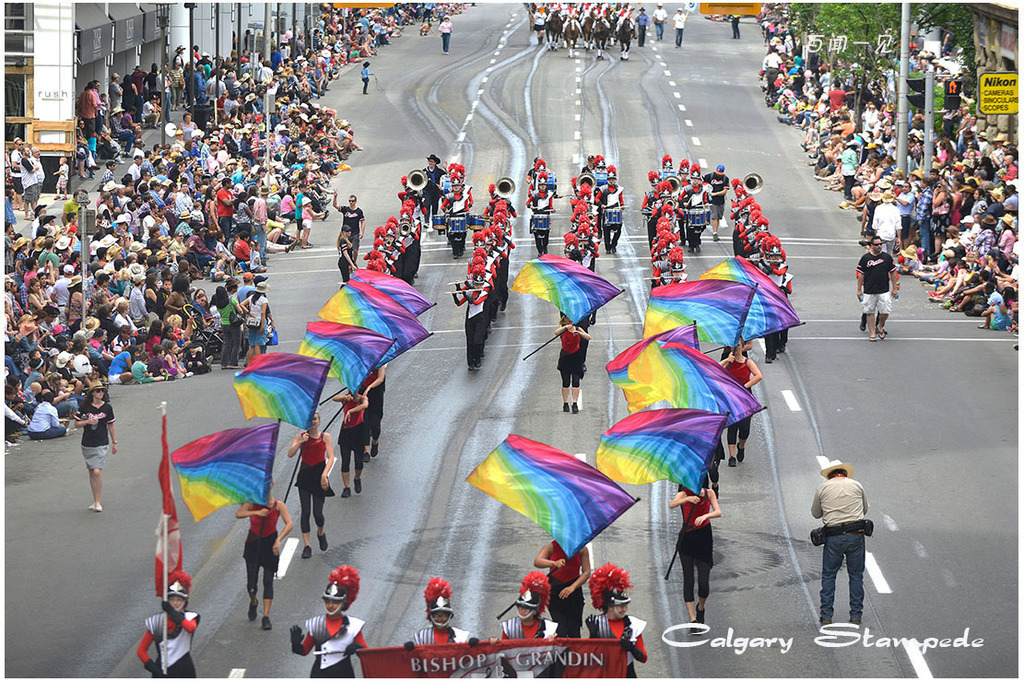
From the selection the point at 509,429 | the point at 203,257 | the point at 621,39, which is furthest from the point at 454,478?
the point at 621,39

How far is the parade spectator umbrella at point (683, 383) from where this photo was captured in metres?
16.5

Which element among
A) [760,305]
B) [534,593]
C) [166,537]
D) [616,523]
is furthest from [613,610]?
[760,305]

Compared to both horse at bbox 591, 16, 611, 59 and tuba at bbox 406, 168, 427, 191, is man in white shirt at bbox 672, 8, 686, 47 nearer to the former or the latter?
horse at bbox 591, 16, 611, 59

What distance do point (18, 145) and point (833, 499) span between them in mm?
23406

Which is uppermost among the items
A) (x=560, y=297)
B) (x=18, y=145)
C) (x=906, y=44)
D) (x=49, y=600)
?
(x=906, y=44)

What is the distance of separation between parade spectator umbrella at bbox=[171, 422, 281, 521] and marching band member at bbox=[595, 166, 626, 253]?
18288 mm

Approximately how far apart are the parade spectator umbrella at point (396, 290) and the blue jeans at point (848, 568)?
7.64m

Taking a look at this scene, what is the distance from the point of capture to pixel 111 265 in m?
26.5

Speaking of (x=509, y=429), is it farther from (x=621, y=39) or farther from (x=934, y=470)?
(x=621, y=39)

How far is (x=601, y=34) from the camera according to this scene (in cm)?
6175

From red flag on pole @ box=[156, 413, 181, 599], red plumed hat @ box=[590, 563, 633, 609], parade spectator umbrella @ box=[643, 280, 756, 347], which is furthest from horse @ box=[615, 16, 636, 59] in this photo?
red plumed hat @ box=[590, 563, 633, 609]

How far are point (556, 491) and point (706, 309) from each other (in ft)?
19.9

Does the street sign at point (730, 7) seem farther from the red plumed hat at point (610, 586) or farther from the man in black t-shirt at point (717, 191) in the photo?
the red plumed hat at point (610, 586)

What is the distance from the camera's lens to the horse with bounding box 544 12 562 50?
62.3m
